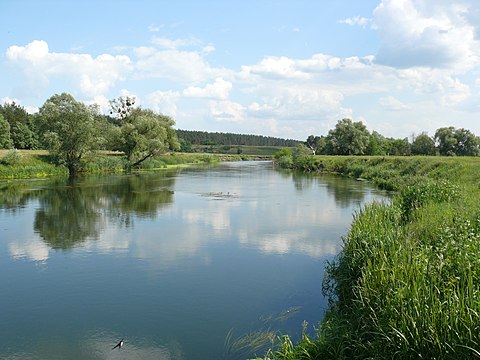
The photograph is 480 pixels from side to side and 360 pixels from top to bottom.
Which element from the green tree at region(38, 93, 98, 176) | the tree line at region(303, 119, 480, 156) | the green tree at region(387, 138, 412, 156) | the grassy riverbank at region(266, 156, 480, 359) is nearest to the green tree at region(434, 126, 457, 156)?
the tree line at region(303, 119, 480, 156)

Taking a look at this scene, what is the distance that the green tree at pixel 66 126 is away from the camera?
141 ft

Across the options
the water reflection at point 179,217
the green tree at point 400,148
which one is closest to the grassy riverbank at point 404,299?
the water reflection at point 179,217

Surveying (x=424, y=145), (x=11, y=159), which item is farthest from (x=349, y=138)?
(x=11, y=159)

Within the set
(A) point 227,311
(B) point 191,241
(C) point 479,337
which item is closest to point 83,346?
(A) point 227,311

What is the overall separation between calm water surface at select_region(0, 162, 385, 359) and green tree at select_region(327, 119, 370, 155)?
5369cm

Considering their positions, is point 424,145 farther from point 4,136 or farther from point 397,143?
point 4,136

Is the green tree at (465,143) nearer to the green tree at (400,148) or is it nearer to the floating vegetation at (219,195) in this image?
the green tree at (400,148)

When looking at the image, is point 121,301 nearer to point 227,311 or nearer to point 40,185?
point 227,311

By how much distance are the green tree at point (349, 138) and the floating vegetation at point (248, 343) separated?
69339 mm

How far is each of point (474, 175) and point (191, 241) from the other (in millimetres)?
16119

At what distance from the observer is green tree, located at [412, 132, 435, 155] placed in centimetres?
6819

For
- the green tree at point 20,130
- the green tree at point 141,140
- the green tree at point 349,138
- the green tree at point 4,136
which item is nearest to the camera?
the green tree at point 141,140

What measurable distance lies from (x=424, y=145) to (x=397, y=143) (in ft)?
47.4

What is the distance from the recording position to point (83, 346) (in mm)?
7594
